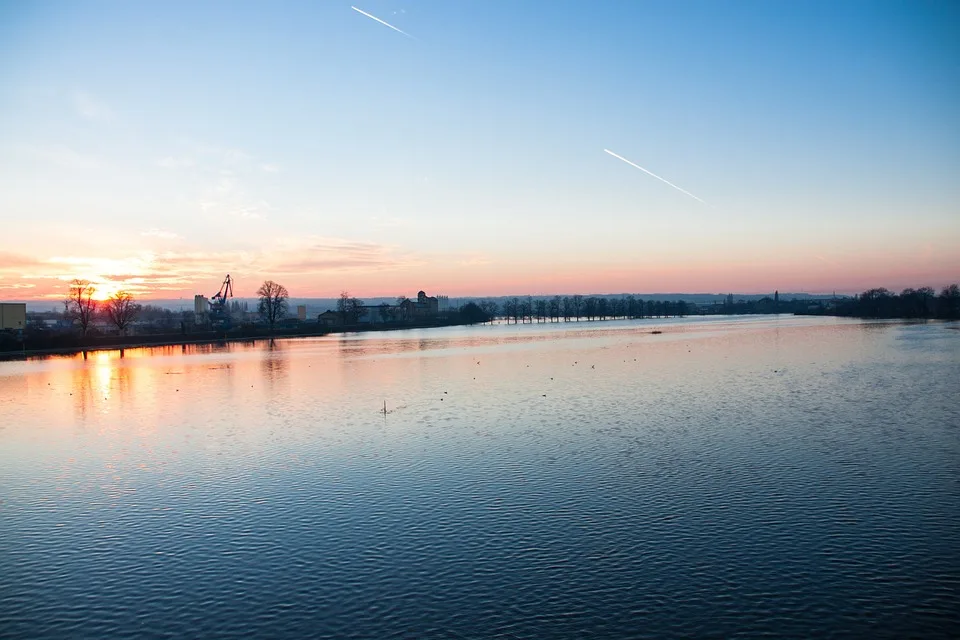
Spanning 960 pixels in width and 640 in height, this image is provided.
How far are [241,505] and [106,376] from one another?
42159 millimetres

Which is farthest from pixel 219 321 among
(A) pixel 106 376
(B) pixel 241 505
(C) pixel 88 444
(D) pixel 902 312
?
(D) pixel 902 312

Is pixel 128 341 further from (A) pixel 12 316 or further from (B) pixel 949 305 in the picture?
(B) pixel 949 305

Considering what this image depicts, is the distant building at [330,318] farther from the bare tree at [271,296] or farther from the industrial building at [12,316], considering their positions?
the industrial building at [12,316]

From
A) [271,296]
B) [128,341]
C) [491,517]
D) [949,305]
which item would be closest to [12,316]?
[128,341]

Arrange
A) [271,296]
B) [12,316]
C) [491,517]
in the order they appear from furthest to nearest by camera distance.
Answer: [271,296]
[12,316]
[491,517]

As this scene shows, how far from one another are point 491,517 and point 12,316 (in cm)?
10708

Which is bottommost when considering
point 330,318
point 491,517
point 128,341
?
point 491,517

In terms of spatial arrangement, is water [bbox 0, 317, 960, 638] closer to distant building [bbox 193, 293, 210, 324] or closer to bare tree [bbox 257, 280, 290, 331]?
bare tree [bbox 257, 280, 290, 331]

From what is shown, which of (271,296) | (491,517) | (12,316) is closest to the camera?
(491,517)

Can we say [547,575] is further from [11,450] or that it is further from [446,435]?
[11,450]

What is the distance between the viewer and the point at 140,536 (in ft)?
51.5

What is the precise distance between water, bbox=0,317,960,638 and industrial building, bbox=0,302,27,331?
7516cm

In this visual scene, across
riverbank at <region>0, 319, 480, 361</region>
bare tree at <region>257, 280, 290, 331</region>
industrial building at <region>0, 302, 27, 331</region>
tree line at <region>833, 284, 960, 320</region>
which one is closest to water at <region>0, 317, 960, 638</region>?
riverbank at <region>0, 319, 480, 361</region>

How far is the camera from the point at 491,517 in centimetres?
1647
